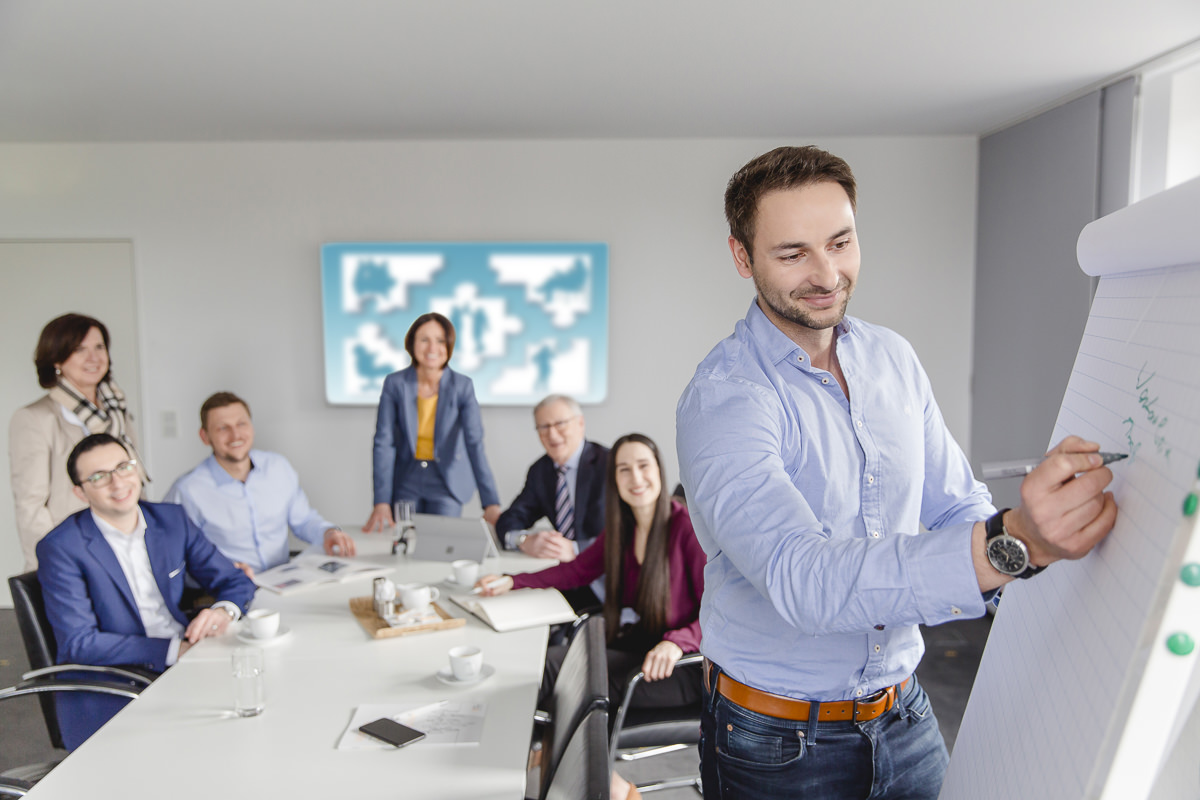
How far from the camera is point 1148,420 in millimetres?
750

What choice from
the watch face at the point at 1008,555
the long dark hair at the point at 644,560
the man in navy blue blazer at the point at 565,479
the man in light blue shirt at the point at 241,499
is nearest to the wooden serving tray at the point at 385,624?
the long dark hair at the point at 644,560

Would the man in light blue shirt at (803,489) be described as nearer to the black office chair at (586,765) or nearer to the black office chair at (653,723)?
the black office chair at (586,765)

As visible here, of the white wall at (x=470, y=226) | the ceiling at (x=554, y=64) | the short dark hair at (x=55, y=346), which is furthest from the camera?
the white wall at (x=470, y=226)

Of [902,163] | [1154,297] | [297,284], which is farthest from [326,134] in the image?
[1154,297]

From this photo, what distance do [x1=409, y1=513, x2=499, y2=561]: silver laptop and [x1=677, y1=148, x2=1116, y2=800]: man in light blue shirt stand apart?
72.2 inches

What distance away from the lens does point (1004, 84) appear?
159 inches

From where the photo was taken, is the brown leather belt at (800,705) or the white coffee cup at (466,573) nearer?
the brown leather belt at (800,705)

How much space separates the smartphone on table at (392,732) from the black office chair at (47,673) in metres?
0.82

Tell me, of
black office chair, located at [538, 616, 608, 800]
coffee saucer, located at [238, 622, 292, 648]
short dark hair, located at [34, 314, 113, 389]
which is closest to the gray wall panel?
black office chair, located at [538, 616, 608, 800]

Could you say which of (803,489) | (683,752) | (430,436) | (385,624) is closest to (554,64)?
(430,436)

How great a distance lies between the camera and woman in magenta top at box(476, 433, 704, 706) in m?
2.77

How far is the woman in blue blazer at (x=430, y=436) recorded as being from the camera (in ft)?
13.7

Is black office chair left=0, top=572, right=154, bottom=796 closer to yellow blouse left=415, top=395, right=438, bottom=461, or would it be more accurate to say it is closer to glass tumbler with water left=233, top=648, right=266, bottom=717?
glass tumbler with water left=233, top=648, right=266, bottom=717

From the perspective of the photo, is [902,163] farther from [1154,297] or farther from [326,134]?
[1154,297]
